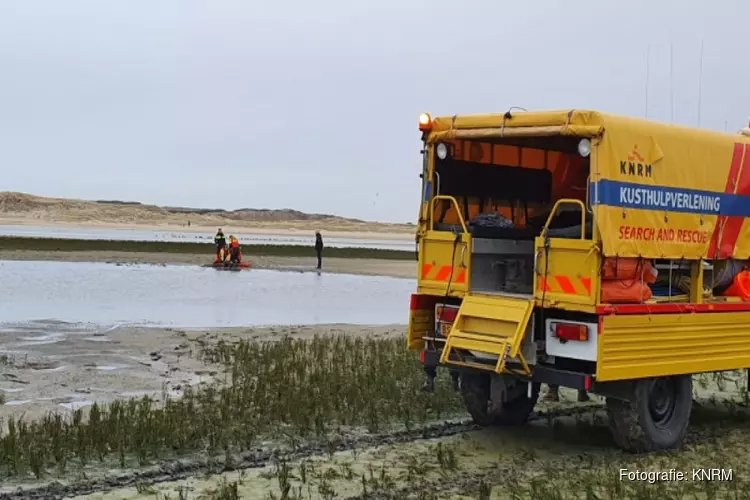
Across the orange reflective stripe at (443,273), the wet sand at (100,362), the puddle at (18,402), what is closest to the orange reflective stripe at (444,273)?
the orange reflective stripe at (443,273)

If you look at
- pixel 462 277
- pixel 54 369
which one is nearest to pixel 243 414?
pixel 462 277

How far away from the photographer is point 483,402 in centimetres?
1047

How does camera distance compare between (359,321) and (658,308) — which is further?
(359,321)

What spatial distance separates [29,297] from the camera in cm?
2641

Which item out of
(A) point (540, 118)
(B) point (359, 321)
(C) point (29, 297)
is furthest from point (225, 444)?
(C) point (29, 297)

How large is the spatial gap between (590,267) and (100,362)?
8.69 m

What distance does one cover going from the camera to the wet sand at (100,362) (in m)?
12.1

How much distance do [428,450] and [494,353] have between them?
1.16 metres

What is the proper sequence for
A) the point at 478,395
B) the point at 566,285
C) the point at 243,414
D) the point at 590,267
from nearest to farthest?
1. the point at 590,267
2. the point at 566,285
3. the point at 478,395
4. the point at 243,414

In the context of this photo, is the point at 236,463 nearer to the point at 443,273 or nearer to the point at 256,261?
the point at 443,273

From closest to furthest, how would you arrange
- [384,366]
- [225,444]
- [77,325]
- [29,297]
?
[225,444], [384,366], [77,325], [29,297]

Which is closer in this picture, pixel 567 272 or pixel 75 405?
pixel 567 272

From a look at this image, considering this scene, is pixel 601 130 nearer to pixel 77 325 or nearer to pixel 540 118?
pixel 540 118

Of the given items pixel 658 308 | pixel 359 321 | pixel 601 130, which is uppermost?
pixel 601 130
